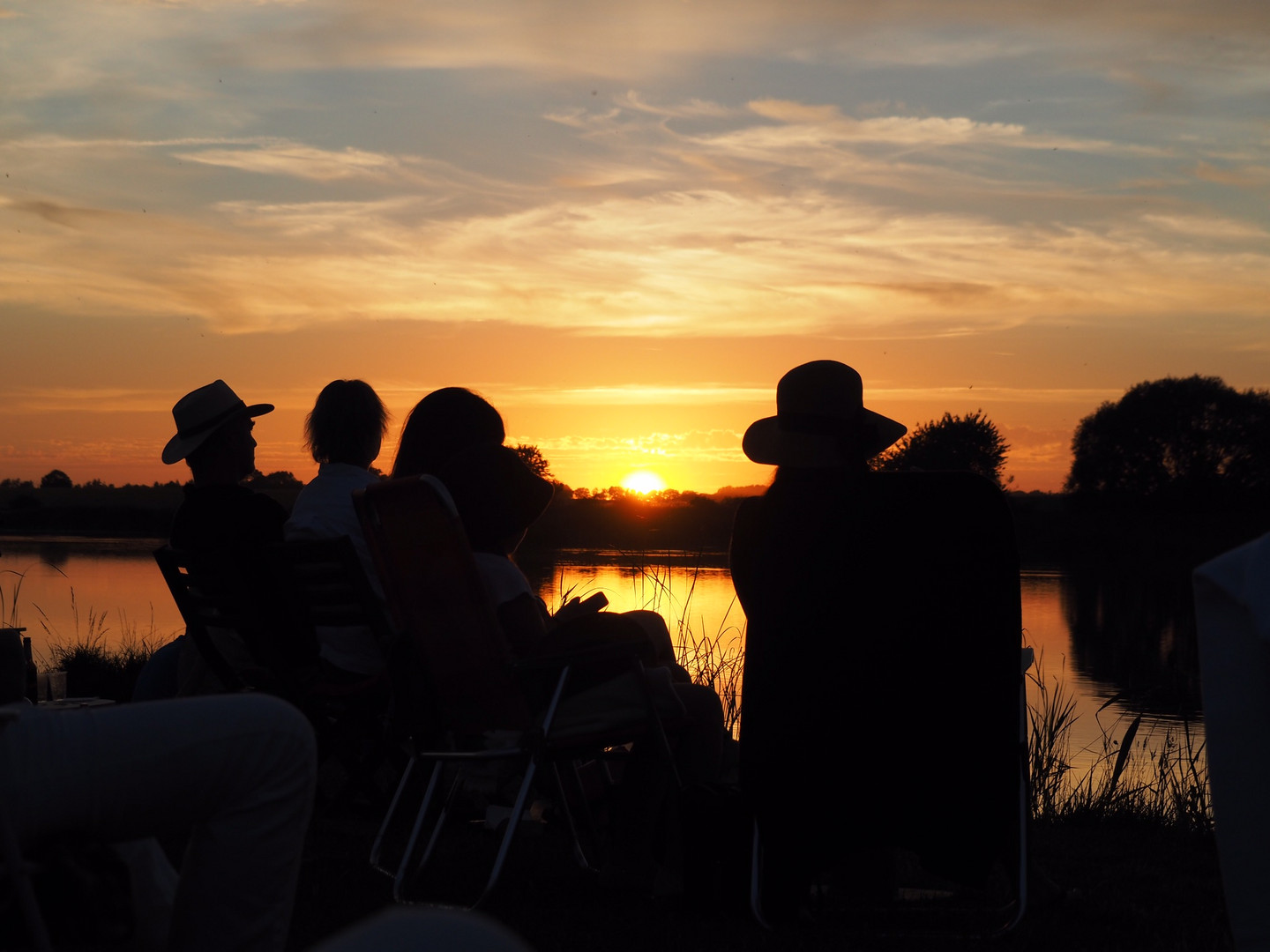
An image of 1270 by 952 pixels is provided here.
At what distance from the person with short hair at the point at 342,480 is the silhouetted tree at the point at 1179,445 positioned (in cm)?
5511

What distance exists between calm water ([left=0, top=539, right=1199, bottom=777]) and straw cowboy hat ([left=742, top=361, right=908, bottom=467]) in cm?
207

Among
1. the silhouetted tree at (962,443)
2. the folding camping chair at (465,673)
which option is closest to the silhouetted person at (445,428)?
the folding camping chair at (465,673)

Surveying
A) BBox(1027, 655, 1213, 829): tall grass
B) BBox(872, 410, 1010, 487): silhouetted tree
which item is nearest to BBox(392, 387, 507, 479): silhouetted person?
BBox(1027, 655, 1213, 829): tall grass

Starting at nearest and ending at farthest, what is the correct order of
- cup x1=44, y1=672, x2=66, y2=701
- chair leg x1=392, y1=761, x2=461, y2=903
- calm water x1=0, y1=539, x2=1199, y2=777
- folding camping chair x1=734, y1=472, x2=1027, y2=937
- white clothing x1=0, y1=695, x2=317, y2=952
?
white clothing x1=0, y1=695, x2=317, y2=952
folding camping chair x1=734, y1=472, x2=1027, y2=937
chair leg x1=392, y1=761, x2=461, y2=903
cup x1=44, y1=672, x2=66, y2=701
calm water x1=0, y1=539, x2=1199, y2=777

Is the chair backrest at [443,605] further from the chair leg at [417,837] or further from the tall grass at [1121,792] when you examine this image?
the tall grass at [1121,792]

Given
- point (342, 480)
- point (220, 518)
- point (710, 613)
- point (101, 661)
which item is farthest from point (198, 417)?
point (101, 661)

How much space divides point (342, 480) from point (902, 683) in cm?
251

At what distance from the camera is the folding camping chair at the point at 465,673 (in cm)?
297

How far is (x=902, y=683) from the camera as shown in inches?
97.0

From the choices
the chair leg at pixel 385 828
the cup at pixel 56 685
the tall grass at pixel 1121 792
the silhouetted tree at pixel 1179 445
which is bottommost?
the tall grass at pixel 1121 792

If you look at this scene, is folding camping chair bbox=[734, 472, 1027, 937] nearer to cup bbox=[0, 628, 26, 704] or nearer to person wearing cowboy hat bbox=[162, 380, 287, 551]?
cup bbox=[0, 628, 26, 704]

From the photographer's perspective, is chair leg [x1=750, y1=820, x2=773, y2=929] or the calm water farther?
the calm water

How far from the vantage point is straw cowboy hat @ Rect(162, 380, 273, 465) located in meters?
4.43

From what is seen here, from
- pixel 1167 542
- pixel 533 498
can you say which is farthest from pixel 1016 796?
pixel 1167 542
